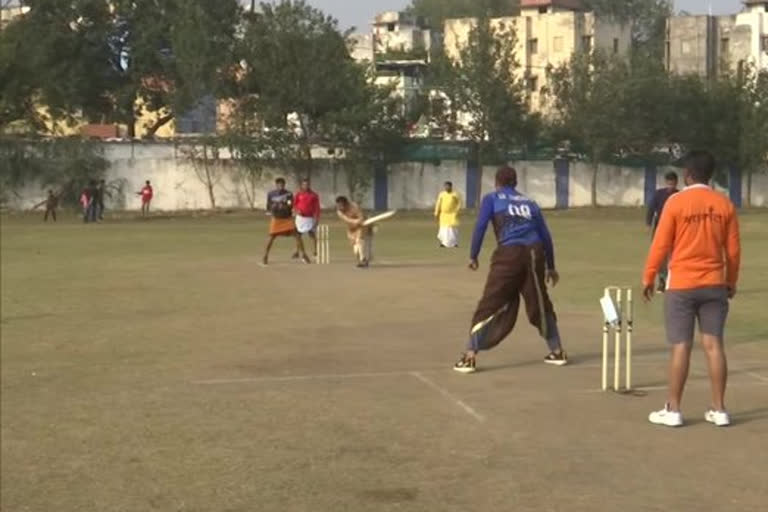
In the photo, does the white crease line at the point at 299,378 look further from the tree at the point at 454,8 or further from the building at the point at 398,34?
the tree at the point at 454,8

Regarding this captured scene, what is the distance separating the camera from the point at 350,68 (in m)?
52.5

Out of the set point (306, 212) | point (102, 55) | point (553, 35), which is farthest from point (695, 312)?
point (553, 35)

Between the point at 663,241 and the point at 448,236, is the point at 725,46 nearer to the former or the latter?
the point at 448,236

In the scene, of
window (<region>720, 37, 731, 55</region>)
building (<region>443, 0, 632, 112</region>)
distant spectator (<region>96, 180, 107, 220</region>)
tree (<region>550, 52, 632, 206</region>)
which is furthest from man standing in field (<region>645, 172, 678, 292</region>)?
window (<region>720, 37, 731, 55</region>)

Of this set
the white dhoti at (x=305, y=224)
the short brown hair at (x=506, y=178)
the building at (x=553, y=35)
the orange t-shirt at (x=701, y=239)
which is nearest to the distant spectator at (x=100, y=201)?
the white dhoti at (x=305, y=224)

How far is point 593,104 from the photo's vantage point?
55844 millimetres

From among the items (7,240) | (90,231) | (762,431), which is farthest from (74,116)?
(762,431)

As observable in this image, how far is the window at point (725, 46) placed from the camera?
85.4 metres

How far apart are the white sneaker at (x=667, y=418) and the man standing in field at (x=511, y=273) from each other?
2432 mm

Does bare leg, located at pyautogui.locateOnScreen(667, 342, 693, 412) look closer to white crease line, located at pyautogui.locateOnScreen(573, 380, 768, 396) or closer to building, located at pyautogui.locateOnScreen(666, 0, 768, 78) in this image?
white crease line, located at pyautogui.locateOnScreen(573, 380, 768, 396)

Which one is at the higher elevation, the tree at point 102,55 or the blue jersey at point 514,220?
the tree at point 102,55

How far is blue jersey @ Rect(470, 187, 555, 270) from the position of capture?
1057 cm

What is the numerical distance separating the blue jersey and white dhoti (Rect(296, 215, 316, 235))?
13871mm

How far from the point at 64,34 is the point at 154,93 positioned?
5143mm
